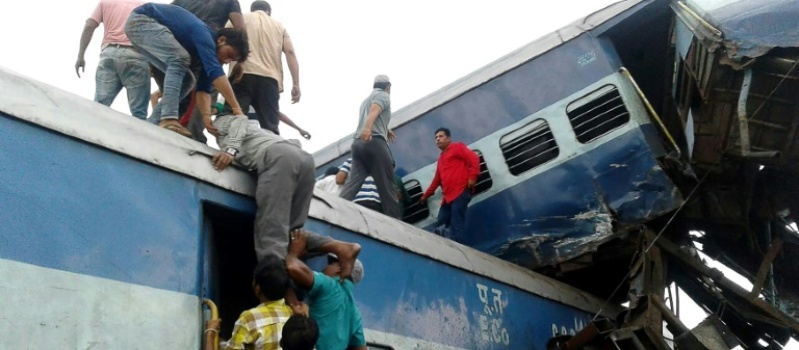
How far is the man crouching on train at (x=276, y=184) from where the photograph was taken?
4.33 metres

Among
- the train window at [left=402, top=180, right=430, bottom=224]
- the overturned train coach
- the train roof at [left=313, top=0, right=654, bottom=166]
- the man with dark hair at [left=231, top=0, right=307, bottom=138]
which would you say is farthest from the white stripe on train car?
the train roof at [left=313, top=0, right=654, bottom=166]

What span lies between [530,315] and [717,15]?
9.56 feet

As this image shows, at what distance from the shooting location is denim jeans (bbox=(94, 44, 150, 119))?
5.69m

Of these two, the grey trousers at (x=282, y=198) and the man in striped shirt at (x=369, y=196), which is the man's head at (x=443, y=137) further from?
the grey trousers at (x=282, y=198)

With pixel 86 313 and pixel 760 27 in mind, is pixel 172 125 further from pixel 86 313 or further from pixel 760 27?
pixel 760 27

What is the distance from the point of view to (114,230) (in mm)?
3668

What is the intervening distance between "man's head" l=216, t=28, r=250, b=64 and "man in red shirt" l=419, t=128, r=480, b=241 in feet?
11.6

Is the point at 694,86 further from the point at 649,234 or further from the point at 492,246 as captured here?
the point at 492,246

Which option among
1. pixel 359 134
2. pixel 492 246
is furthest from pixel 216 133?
pixel 492 246

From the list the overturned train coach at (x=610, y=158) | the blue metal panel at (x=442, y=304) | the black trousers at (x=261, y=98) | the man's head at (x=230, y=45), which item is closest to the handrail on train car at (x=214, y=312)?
the blue metal panel at (x=442, y=304)

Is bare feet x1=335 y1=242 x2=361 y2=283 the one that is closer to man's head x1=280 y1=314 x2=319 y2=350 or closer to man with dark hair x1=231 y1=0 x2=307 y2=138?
man's head x1=280 y1=314 x2=319 y2=350

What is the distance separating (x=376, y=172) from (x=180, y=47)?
10.2ft

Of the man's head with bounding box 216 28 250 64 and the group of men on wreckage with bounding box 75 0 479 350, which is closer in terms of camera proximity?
the group of men on wreckage with bounding box 75 0 479 350

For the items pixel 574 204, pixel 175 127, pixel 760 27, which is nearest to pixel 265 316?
pixel 175 127
